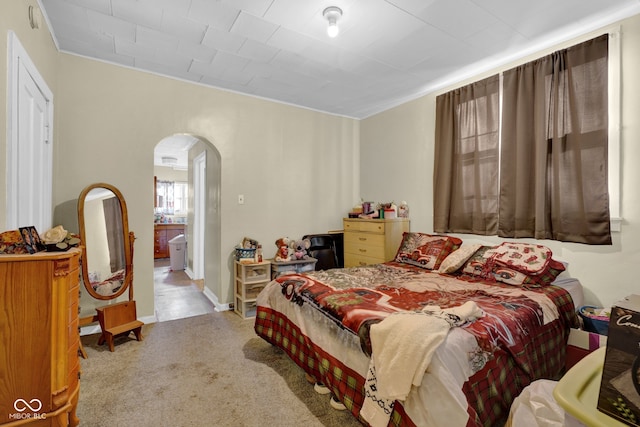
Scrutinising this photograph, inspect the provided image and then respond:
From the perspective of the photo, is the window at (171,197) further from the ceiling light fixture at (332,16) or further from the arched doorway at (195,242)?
the ceiling light fixture at (332,16)

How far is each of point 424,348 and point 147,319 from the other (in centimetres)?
298

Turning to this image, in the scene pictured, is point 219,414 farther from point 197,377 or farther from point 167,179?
point 167,179

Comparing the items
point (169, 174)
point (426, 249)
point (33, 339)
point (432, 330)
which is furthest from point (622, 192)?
point (169, 174)

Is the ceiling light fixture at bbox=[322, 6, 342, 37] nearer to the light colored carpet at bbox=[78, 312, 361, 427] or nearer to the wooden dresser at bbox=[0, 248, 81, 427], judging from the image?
the wooden dresser at bbox=[0, 248, 81, 427]

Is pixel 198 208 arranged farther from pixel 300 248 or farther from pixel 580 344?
pixel 580 344

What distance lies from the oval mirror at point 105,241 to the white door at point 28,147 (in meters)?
0.27

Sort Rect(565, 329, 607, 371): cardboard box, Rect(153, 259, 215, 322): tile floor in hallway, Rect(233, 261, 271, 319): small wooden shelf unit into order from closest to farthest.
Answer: Rect(565, 329, 607, 371): cardboard box < Rect(233, 261, 271, 319): small wooden shelf unit < Rect(153, 259, 215, 322): tile floor in hallway

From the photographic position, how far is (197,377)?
216cm

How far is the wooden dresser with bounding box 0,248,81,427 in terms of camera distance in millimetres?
1264

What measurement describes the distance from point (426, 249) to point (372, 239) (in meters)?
0.75

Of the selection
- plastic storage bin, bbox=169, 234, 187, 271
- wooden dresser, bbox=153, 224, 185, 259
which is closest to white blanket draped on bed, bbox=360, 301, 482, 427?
plastic storage bin, bbox=169, 234, 187, 271

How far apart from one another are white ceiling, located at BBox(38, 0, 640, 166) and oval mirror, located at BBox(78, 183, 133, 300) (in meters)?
1.34

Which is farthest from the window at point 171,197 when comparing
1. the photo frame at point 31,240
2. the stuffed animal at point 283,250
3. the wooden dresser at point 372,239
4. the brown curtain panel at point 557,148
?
the brown curtain panel at point 557,148

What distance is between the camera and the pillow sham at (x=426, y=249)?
9.83ft
